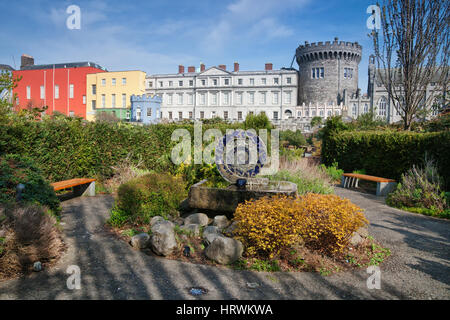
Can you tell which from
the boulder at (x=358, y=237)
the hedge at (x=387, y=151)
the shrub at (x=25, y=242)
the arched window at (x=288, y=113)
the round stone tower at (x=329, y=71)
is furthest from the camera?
the arched window at (x=288, y=113)

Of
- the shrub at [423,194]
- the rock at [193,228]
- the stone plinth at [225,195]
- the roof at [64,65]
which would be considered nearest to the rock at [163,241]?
the rock at [193,228]

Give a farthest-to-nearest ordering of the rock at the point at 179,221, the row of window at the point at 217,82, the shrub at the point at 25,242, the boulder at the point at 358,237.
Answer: the row of window at the point at 217,82 → the rock at the point at 179,221 → the boulder at the point at 358,237 → the shrub at the point at 25,242

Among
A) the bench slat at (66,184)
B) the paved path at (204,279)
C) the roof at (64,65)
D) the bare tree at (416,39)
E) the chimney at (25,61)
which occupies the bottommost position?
the paved path at (204,279)

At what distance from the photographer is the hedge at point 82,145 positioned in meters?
7.79

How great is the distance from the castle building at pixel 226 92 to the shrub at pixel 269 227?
54150 millimetres

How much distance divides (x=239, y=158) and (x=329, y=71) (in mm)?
57106

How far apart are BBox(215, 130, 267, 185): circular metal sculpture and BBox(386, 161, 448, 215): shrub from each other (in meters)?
4.16

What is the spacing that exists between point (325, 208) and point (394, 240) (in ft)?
5.96

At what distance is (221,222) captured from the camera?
5906 millimetres

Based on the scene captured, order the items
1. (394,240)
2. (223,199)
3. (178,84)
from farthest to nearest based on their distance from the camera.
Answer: (178,84) < (223,199) < (394,240)

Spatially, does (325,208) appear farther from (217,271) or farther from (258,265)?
(217,271)

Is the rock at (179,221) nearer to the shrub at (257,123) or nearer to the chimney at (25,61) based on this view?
the shrub at (257,123)
